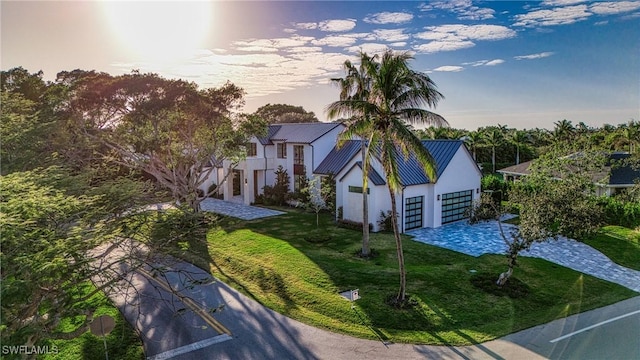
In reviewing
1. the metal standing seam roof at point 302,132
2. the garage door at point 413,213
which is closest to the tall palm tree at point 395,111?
the garage door at point 413,213

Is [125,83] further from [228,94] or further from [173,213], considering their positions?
[173,213]

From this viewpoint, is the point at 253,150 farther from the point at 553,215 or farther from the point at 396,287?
the point at 553,215

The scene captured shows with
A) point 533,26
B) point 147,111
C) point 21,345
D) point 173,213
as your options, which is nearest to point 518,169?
point 533,26

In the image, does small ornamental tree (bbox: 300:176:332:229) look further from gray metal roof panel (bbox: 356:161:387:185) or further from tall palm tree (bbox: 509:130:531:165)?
tall palm tree (bbox: 509:130:531:165)

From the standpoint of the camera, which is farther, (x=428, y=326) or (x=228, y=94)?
(x=228, y=94)

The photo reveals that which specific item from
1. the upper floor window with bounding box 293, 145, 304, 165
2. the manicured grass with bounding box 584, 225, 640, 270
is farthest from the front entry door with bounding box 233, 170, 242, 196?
the manicured grass with bounding box 584, 225, 640, 270

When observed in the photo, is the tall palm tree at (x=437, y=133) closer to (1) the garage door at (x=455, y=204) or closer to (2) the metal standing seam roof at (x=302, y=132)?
(2) the metal standing seam roof at (x=302, y=132)

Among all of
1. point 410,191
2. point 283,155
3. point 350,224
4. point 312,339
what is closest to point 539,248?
point 410,191
